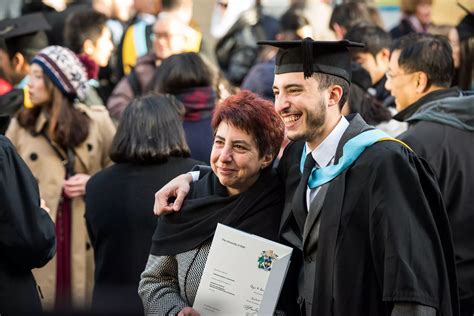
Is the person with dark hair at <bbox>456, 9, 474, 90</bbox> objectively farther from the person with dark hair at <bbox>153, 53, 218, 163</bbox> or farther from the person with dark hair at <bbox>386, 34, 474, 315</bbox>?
the person with dark hair at <bbox>153, 53, 218, 163</bbox>

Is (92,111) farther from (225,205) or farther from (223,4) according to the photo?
(223,4)

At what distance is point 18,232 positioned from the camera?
15.7ft

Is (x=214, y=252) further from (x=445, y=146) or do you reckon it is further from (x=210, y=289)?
(x=445, y=146)

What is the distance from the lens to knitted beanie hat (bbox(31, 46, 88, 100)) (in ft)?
21.9

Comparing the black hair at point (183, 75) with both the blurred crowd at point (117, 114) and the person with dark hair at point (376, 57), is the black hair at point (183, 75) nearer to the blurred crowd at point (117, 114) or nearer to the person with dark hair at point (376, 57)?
the blurred crowd at point (117, 114)

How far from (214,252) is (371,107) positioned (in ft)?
9.03

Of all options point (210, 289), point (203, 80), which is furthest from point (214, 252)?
point (203, 80)

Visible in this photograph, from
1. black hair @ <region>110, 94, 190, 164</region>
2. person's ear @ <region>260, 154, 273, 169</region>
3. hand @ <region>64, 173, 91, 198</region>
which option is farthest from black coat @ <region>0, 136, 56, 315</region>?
hand @ <region>64, 173, 91, 198</region>

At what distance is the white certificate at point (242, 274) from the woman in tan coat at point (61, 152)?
8.38ft

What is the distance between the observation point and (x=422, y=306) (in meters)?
3.81

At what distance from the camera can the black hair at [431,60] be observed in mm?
5922

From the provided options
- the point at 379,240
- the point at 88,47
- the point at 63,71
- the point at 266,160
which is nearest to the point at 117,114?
the point at 88,47

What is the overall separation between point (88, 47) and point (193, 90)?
2371 millimetres

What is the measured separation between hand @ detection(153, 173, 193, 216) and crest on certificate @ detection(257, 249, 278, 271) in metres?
0.60
